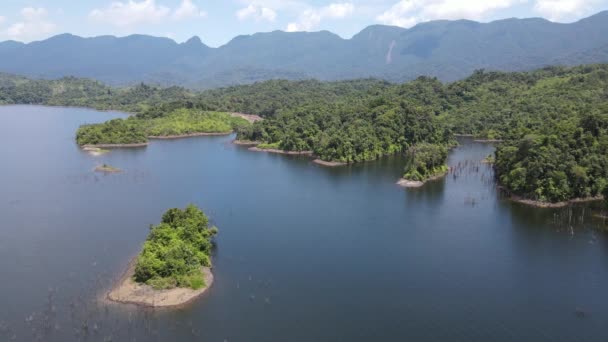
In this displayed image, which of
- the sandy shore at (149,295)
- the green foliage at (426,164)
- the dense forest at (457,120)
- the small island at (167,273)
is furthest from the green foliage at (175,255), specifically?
the dense forest at (457,120)

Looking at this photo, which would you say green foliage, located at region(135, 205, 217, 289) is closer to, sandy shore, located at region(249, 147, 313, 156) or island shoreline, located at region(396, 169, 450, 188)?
island shoreline, located at region(396, 169, 450, 188)

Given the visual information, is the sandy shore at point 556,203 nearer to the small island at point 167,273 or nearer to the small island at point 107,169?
the small island at point 167,273

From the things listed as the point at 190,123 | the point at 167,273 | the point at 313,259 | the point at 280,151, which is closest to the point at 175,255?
the point at 167,273

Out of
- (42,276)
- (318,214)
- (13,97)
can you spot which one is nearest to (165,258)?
(42,276)

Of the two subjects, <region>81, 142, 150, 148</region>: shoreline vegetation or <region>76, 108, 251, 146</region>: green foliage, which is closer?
<region>81, 142, 150, 148</region>: shoreline vegetation

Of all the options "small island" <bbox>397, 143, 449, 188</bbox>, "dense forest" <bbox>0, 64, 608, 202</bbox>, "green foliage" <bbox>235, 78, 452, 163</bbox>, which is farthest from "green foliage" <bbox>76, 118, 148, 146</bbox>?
"small island" <bbox>397, 143, 449, 188</bbox>

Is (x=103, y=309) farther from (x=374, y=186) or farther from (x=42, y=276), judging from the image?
(x=374, y=186)

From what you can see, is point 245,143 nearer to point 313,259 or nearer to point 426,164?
point 426,164
